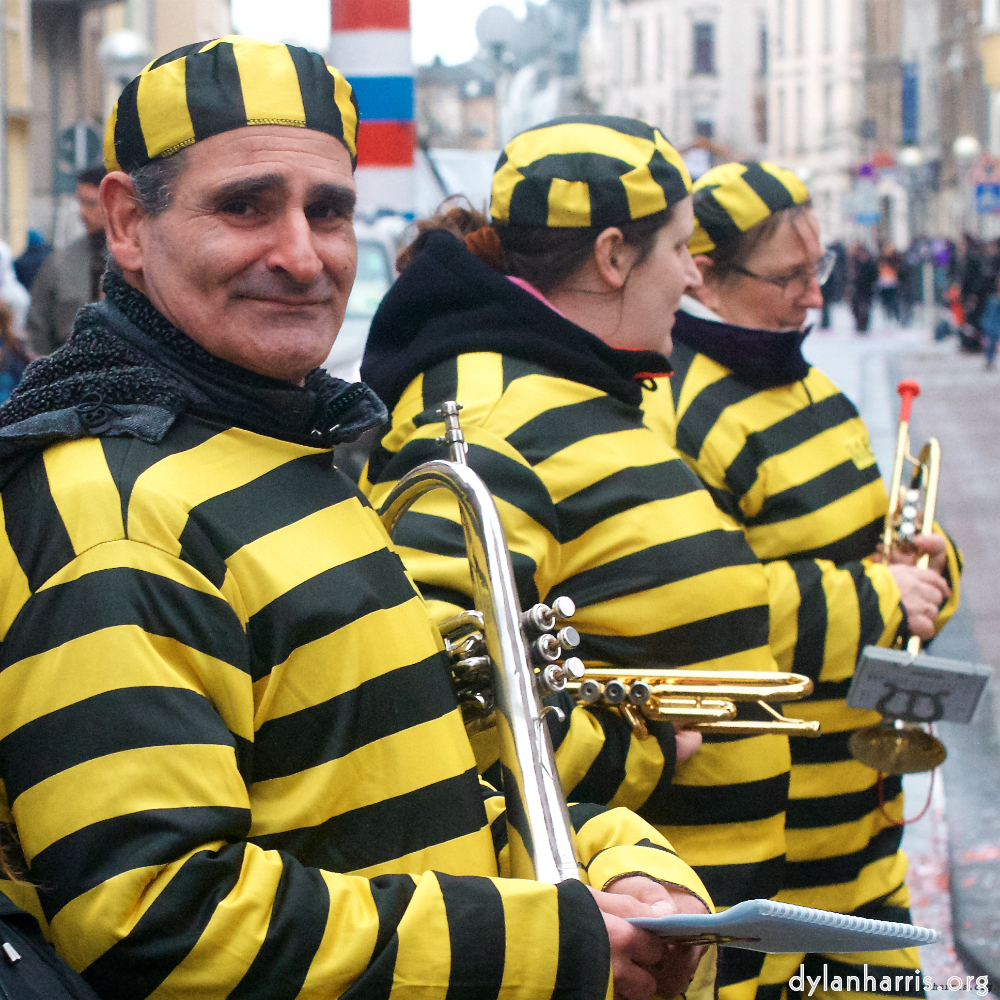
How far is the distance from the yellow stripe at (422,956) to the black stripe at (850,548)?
1.74 m

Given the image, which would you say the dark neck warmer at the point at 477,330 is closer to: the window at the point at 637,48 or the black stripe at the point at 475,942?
the black stripe at the point at 475,942

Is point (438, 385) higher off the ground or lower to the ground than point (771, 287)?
lower

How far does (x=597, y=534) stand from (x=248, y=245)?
3.01ft

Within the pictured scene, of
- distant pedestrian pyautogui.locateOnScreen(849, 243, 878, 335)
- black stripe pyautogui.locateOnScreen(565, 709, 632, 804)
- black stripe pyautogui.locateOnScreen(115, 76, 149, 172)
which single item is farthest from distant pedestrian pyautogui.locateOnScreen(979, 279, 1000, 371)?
black stripe pyautogui.locateOnScreen(115, 76, 149, 172)

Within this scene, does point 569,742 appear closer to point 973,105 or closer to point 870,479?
point 870,479

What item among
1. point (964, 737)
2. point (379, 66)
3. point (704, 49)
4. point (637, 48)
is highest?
point (637, 48)

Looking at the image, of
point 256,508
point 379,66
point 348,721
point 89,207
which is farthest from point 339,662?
point 89,207

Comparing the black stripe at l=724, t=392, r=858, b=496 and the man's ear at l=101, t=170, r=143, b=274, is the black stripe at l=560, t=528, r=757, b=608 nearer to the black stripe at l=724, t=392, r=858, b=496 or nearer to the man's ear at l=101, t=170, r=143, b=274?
the black stripe at l=724, t=392, r=858, b=496

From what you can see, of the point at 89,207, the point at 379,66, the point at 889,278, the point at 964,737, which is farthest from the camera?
the point at 889,278

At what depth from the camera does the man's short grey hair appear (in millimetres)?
1596

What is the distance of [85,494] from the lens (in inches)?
57.0

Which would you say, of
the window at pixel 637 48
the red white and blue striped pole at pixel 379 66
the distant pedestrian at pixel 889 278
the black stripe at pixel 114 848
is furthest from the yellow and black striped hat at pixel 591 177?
the window at pixel 637 48

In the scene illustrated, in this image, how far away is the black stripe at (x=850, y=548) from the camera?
10.2 ft

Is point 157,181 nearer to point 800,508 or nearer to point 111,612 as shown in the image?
point 111,612
